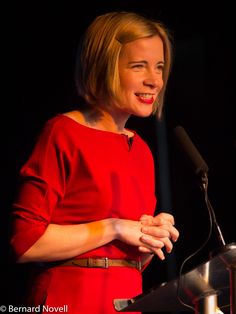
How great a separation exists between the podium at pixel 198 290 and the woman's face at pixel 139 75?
650 millimetres

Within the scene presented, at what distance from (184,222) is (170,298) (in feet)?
6.09

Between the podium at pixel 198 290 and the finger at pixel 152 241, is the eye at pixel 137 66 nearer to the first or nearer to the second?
the finger at pixel 152 241

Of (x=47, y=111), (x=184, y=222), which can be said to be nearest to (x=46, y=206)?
(x=47, y=111)

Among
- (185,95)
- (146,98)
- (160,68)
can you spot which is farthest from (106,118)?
(185,95)

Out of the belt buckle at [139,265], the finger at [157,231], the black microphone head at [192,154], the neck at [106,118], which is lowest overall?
the belt buckle at [139,265]

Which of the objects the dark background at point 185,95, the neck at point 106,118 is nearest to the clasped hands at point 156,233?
the neck at point 106,118

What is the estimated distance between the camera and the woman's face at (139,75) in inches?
74.1

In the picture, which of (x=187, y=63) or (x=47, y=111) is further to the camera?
(x=187, y=63)

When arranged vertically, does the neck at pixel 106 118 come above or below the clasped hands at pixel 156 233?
above

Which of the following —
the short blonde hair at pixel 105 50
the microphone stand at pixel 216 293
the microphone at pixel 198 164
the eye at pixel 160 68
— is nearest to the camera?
the microphone stand at pixel 216 293

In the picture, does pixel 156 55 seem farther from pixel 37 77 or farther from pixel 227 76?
pixel 227 76

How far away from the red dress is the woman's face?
15 centimetres

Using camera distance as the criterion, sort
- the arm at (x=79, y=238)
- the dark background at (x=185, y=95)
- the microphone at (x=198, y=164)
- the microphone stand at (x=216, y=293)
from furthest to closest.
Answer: the dark background at (x=185, y=95) < the arm at (x=79, y=238) < the microphone at (x=198, y=164) < the microphone stand at (x=216, y=293)

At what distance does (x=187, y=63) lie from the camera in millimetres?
3318
